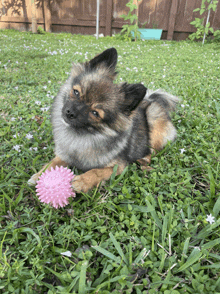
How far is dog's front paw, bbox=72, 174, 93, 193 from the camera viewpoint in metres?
2.04

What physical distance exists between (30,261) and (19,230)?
11.5 inches

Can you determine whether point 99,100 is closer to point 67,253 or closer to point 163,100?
point 67,253

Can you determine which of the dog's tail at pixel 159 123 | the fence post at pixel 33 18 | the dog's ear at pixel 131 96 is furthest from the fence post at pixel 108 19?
the dog's ear at pixel 131 96

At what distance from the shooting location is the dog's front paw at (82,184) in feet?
6.68

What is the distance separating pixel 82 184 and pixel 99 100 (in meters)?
0.83

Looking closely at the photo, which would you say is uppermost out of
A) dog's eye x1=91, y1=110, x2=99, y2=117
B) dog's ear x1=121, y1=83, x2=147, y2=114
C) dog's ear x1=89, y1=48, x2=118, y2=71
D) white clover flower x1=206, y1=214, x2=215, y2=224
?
dog's ear x1=89, y1=48, x2=118, y2=71

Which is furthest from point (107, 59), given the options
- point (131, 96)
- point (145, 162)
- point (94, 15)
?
point (94, 15)

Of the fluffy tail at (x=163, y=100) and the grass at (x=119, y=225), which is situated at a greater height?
the fluffy tail at (x=163, y=100)

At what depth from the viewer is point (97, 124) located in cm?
210

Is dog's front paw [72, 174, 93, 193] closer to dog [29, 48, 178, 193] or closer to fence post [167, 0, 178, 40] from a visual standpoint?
dog [29, 48, 178, 193]

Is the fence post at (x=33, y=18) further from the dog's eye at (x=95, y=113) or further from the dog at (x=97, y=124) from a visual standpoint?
the dog's eye at (x=95, y=113)

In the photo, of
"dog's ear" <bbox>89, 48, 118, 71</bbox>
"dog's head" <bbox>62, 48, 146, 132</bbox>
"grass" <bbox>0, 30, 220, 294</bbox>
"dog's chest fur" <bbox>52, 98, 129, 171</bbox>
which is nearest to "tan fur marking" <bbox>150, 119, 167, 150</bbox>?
"grass" <bbox>0, 30, 220, 294</bbox>

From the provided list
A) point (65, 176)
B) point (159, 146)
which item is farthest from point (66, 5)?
point (65, 176)

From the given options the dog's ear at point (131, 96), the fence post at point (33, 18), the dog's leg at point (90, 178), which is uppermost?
the fence post at point (33, 18)
